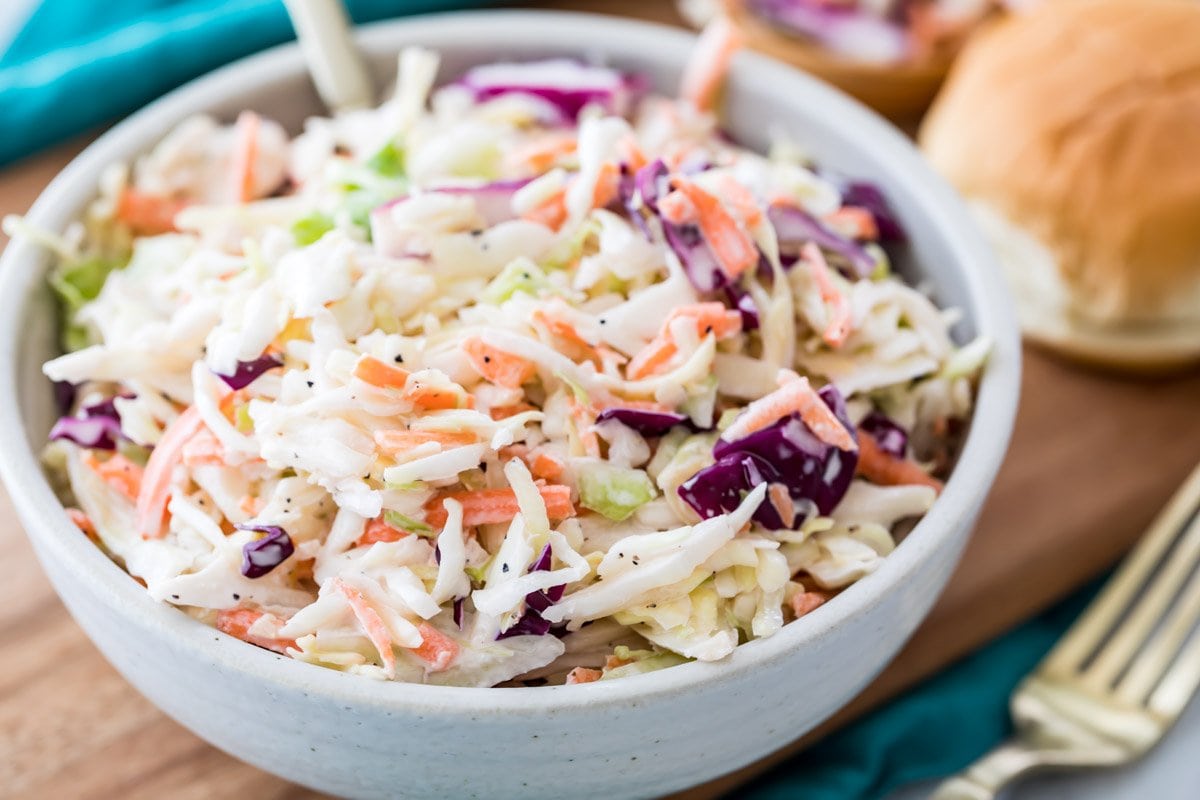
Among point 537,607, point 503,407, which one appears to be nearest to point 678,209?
point 503,407

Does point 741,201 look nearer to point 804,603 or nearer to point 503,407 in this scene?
point 503,407

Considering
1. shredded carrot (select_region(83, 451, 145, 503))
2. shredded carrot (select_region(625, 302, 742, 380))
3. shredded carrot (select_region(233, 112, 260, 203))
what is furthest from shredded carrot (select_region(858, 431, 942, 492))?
shredded carrot (select_region(233, 112, 260, 203))

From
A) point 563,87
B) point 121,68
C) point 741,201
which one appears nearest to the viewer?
point 741,201

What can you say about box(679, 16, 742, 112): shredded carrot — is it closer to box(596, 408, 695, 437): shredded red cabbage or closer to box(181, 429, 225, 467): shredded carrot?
box(596, 408, 695, 437): shredded red cabbage

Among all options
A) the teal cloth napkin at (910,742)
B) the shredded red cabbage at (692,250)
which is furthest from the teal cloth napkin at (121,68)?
the teal cloth napkin at (910,742)

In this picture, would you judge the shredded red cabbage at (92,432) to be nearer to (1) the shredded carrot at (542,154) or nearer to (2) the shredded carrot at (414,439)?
(2) the shredded carrot at (414,439)
